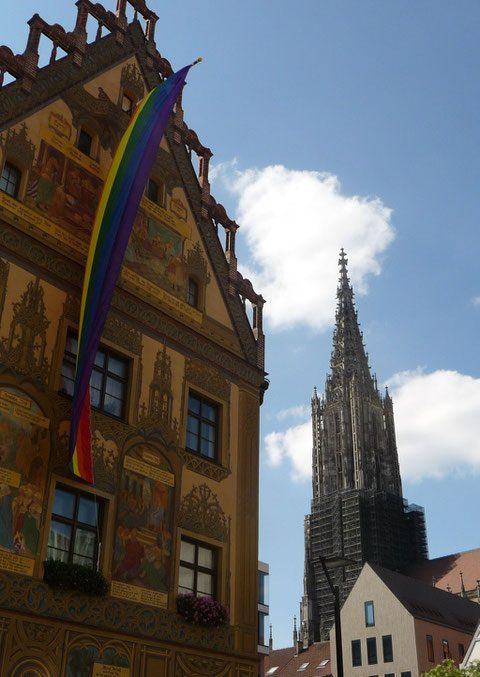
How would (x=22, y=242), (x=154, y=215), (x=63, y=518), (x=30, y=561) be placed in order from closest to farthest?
(x=30, y=561) < (x=63, y=518) < (x=22, y=242) < (x=154, y=215)

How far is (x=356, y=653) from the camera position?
54.5 m

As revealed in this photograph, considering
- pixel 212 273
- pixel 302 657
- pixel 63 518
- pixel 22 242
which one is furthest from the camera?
pixel 302 657

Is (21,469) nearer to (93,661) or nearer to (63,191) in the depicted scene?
(93,661)

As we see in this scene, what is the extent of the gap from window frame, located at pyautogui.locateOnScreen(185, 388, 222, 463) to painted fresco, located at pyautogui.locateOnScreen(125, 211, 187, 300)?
2518 mm

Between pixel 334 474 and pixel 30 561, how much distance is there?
10384 centimetres

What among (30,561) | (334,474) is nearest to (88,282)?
(30,561)

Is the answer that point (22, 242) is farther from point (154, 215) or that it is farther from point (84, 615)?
point (84, 615)

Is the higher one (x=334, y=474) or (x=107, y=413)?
(x=334, y=474)

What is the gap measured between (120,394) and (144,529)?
2923 mm

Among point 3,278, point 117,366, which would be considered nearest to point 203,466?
point 117,366

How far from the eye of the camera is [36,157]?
1692 cm

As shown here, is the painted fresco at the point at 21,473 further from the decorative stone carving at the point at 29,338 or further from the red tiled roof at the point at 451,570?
the red tiled roof at the point at 451,570

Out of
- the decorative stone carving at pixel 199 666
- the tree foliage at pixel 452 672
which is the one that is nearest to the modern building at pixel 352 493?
the tree foliage at pixel 452 672

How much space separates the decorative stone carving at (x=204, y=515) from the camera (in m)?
17.1
